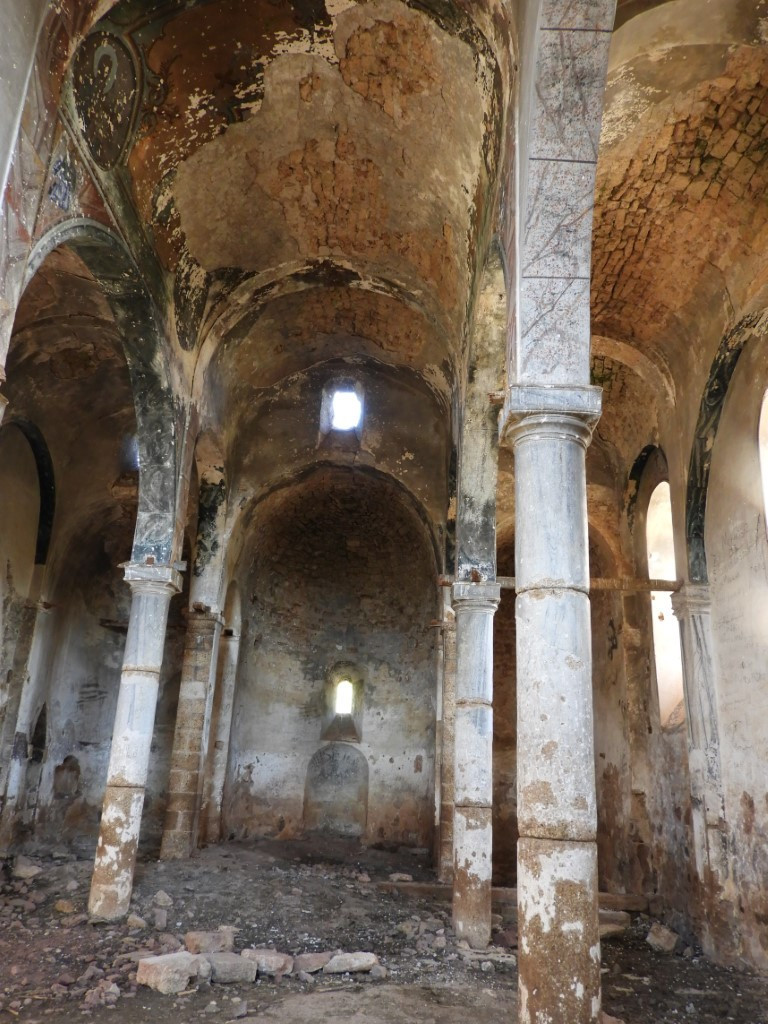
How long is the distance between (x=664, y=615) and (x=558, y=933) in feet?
28.3

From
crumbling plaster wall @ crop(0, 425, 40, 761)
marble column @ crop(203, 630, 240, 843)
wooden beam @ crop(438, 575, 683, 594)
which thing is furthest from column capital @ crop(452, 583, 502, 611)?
crumbling plaster wall @ crop(0, 425, 40, 761)

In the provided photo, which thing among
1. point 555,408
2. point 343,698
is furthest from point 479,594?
point 343,698

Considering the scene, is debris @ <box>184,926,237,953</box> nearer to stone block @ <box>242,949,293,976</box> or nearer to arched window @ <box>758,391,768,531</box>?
stone block @ <box>242,949,293,976</box>

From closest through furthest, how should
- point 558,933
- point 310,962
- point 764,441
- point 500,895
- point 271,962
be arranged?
point 558,933 → point 271,962 → point 310,962 → point 764,441 → point 500,895

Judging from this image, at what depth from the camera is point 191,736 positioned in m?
13.2

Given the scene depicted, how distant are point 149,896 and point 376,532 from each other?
378 inches

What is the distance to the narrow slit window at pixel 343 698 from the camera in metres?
18.0

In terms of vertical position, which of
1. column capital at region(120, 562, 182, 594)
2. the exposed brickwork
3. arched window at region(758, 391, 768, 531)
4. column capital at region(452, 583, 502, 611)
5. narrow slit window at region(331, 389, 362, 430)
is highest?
narrow slit window at region(331, 389, 362, 430)

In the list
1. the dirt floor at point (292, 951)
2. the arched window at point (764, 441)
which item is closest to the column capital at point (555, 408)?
the dirt floor at point (292, 951)

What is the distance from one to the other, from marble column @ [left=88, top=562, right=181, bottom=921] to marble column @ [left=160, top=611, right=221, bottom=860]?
3.10 meters

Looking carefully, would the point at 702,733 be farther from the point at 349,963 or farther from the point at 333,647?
the point at 333,647

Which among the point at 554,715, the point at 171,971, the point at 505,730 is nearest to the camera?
the point at 554,715

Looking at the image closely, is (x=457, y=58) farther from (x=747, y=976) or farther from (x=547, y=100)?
(x=747, y=976)

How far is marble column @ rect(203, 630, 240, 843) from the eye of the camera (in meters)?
14.6
